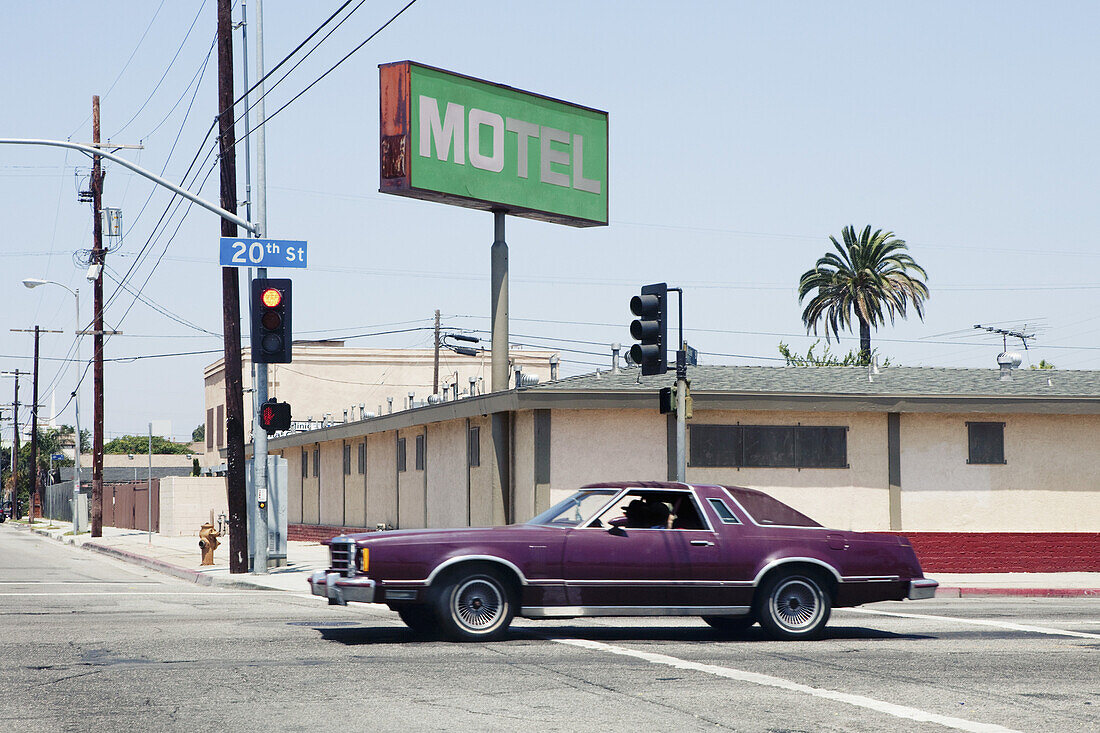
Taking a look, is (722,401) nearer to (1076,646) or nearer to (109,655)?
(1076,646)

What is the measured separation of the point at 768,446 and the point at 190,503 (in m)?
28.8

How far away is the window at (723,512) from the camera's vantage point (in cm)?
1369

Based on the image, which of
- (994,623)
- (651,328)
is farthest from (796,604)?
(651,328)

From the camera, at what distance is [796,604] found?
44.9 feet

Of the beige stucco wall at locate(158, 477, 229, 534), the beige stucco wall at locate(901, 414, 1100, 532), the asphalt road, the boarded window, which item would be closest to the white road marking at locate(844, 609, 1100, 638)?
the asphalt road

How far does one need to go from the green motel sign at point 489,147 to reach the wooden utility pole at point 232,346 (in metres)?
3.05

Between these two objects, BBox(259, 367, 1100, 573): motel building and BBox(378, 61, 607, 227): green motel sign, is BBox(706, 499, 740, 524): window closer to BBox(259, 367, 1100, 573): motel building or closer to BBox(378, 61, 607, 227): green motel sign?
BBox(259, 367, 1100, 573): motel building

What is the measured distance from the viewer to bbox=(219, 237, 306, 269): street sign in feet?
74.2

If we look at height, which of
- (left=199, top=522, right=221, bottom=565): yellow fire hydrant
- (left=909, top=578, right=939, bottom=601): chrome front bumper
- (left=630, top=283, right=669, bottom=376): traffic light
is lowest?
(left=199, top=522, right=221, bottom=565): yellow fire hydrant

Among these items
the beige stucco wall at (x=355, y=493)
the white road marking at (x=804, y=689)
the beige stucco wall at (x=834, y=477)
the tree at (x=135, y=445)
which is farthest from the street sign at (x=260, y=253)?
the tree at (x=135, y=445)

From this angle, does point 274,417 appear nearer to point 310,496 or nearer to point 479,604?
point 479,604

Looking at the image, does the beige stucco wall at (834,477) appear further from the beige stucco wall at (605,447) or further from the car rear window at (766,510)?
the car rear window at (766,510)

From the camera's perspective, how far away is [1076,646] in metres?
13.4

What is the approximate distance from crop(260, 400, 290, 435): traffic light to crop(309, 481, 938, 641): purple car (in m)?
9.09
